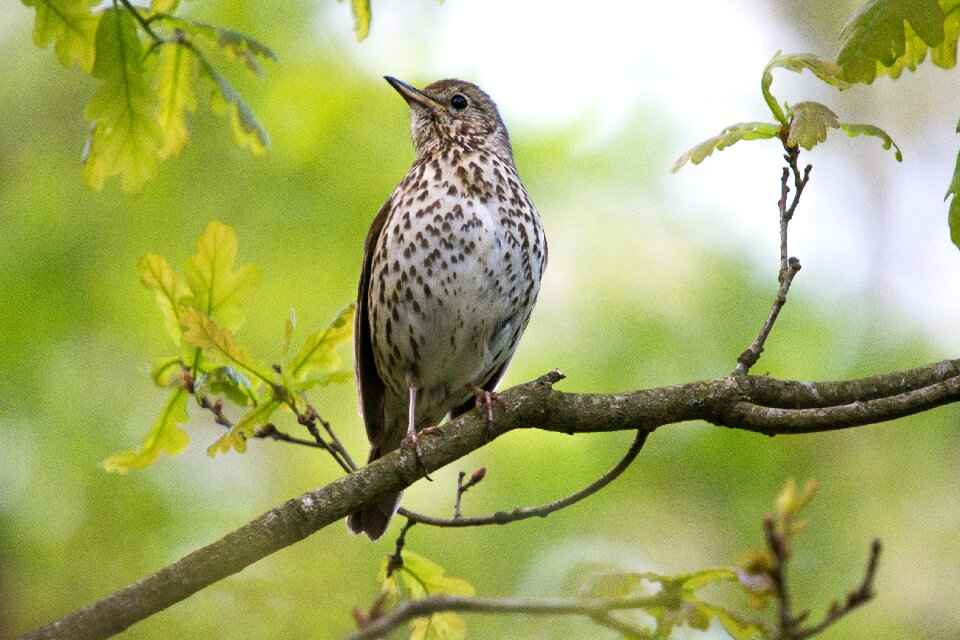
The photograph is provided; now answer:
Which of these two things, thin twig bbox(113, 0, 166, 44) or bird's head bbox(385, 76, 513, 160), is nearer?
thin twig bbox(113, 0, 166, 44)

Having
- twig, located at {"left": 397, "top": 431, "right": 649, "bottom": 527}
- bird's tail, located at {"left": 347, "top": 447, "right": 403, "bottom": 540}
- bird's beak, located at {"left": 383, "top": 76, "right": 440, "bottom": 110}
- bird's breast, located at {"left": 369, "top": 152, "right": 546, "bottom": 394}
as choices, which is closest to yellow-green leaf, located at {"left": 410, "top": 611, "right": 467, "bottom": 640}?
twig, located at {"left": 397, "top": 431, "right": 649, "bottom": 527}

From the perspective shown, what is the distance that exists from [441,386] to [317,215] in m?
2.60

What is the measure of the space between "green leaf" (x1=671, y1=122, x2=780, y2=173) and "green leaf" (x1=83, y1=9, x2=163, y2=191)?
5.74 feet

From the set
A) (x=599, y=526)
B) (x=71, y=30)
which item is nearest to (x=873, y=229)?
(x=599, y=526)

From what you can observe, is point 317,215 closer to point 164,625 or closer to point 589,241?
point 589,241

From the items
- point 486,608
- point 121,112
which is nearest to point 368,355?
point 121,112

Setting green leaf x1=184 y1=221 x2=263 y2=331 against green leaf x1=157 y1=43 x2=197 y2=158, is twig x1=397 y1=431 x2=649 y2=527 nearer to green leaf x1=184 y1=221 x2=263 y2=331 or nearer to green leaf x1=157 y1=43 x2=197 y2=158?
green leaf x1=184 y1=221 x2=263 y2=331

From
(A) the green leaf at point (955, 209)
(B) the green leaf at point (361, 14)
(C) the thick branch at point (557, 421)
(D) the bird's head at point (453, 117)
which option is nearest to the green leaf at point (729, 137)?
(A) the green leaf at point (955, 209)

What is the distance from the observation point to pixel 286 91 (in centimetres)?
733

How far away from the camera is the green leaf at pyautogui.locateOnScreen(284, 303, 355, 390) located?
145 inches

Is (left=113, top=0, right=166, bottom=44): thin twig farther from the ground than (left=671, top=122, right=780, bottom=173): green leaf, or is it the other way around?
(left=113, top=0, right=166, bottom=44): thin twig

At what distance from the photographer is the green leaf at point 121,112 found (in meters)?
3.43

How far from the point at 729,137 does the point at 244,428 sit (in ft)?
5.83

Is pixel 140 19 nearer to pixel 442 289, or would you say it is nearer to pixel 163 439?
pixel 163 439
